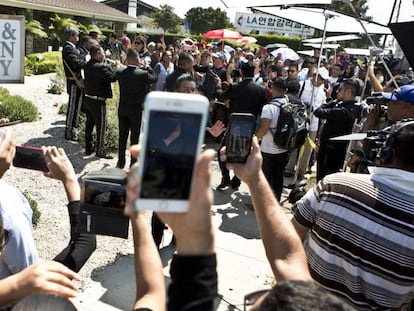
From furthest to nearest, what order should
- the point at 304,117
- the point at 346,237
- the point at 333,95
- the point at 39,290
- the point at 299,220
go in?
the point at 333,95
the point at 304,117
the point at 299,220
the point at 346,237
the point at 39,290

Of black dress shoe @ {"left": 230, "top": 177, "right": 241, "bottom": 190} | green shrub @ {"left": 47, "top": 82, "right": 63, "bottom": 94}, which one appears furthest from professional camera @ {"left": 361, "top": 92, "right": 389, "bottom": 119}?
green shrub @ {"left": 47, "top": 82, "right": 63, "bottom": 94}

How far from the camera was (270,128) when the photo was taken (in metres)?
4.80

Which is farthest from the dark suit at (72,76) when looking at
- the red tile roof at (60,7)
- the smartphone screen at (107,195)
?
the red tile roof at (60,7)

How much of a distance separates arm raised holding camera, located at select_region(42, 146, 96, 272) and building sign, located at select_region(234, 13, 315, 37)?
21.6 m

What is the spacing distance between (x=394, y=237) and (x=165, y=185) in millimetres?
1278

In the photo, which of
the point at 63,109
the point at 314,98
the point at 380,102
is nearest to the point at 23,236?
the point at 380,102

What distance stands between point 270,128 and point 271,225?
3409 mm

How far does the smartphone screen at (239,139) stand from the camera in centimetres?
145

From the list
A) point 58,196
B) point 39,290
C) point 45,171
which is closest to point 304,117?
point 58,196

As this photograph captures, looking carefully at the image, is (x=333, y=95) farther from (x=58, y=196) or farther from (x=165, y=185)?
(x=165, y=185)

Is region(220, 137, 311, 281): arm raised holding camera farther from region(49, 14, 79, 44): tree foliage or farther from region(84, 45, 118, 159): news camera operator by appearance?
region(49, 14, 79, 44): tree foliage

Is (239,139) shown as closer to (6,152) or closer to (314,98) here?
(6,152)

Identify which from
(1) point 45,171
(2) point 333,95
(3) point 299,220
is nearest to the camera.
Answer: (1) point 45,171

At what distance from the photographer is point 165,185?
0.78m
